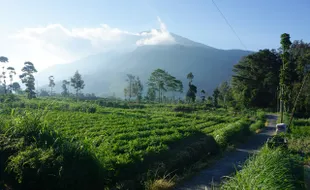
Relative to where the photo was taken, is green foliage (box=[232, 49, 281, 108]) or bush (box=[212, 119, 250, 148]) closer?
bush (box=[212, 119, 250, 148])

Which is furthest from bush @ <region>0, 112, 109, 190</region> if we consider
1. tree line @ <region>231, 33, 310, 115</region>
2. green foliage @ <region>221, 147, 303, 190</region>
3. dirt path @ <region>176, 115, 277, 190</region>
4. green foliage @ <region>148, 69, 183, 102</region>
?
green foliage @ <region>148, 69, 183, 102</region>

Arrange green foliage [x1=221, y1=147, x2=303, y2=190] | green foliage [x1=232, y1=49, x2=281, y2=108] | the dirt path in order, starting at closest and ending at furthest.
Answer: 1. green foliage [x1=221, y1=147, x2=303, y2=190]
2. the dirt path
3. green foliage [x1=232, y1=49, x2=281, y2=108]

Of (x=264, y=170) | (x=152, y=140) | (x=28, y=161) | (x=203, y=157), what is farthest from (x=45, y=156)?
(x=203, y=157)

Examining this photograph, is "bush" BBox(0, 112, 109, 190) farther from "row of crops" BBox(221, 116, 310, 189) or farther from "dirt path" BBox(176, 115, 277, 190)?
"row of crops" BBox(221, 116, 310, 189)

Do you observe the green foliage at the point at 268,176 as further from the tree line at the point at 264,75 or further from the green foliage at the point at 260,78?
the green foliage at the point at 260,78

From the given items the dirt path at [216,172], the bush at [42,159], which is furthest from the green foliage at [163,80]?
the bush at [42,159]

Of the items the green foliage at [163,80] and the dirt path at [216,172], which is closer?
the dirt path at [216,172]

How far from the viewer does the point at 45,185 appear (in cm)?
496

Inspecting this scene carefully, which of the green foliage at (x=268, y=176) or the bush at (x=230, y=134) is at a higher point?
the green foliage at (x=268, y=176)

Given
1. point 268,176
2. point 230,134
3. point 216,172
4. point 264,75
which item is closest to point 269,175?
point 268,176

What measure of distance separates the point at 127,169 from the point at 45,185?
273 centimetres

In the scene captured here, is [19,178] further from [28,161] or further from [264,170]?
[264,170]

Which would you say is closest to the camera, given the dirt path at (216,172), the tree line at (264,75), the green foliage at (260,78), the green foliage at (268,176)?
the green foliage at (268,176)

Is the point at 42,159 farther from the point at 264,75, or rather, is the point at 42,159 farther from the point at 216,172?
the point at 264,75
